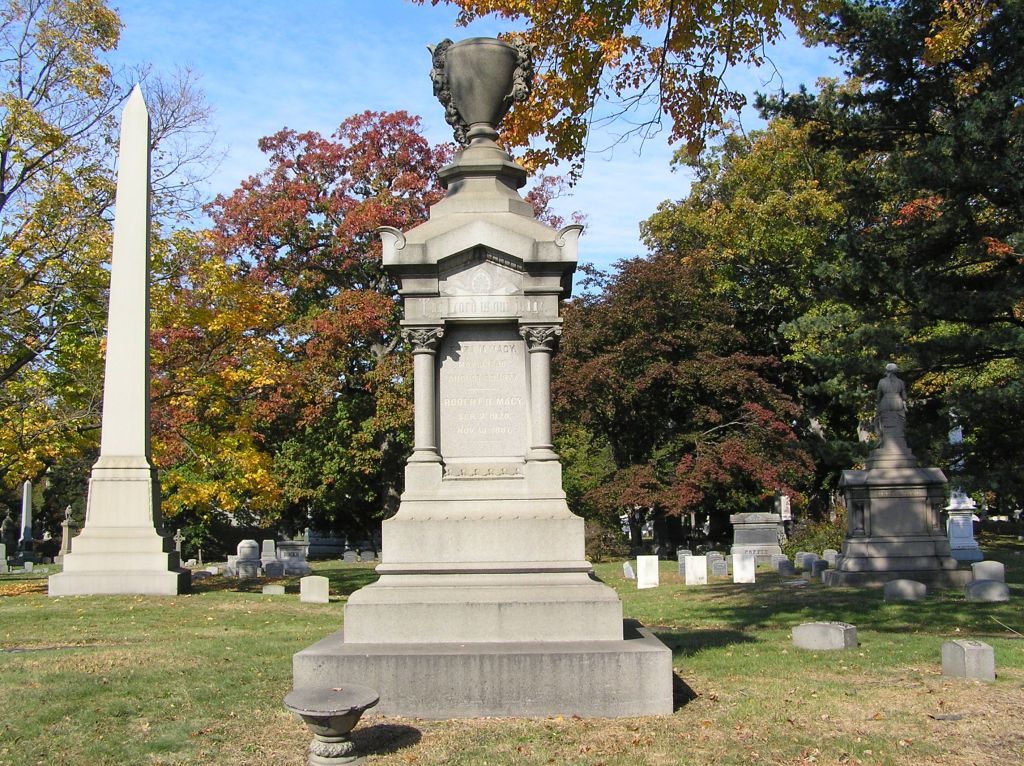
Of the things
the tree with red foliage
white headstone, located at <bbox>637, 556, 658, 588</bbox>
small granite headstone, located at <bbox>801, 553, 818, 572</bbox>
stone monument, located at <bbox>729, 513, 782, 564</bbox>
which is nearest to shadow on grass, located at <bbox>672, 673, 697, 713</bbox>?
white headstone, located at <bbox>637, 556, 658, 588</bbox>

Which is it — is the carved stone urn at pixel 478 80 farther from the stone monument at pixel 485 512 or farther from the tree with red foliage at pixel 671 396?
the tree with red foliage at pixel 671 396

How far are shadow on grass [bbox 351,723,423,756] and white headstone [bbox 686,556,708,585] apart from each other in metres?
16.8

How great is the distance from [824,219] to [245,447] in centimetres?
2459

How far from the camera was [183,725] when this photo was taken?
754 cm

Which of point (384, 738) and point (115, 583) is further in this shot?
point (115, 583)

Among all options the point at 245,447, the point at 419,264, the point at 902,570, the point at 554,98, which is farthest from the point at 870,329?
the point at 419,264

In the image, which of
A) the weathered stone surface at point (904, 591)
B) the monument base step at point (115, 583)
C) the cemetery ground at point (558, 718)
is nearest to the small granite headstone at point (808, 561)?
the weathered stone surface at point (904, 591)

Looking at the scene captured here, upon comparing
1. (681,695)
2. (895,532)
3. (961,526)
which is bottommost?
(681,695)

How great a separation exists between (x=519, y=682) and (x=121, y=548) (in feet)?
44.0

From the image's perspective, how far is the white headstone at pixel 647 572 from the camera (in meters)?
23.1

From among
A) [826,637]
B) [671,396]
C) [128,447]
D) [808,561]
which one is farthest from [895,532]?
[671,396]

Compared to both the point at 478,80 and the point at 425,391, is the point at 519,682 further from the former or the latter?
the point at 478,80

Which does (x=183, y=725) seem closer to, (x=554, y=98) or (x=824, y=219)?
(x=554, y=98)

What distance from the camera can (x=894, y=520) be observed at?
21297 mm
